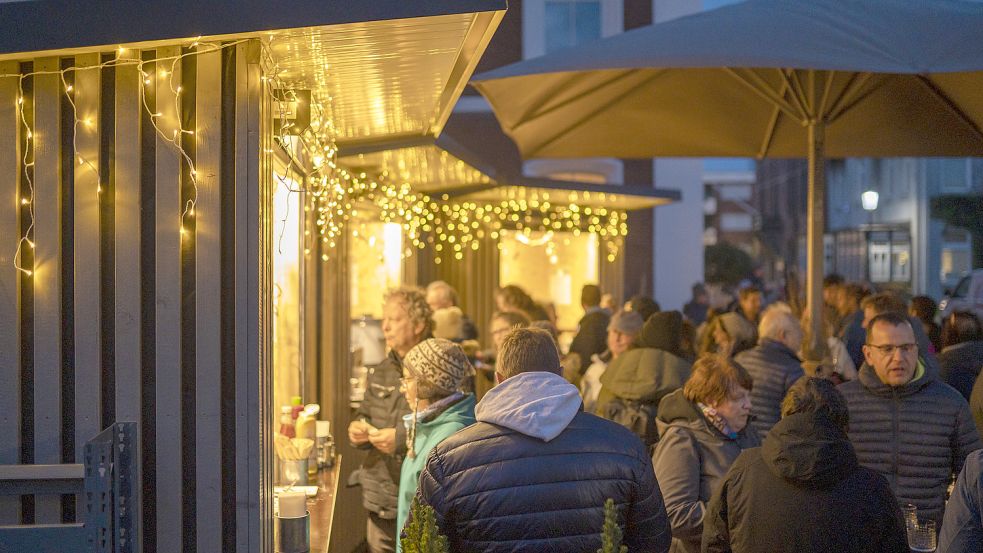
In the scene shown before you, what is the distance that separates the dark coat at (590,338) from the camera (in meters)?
8.48

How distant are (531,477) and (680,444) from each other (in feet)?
3.75

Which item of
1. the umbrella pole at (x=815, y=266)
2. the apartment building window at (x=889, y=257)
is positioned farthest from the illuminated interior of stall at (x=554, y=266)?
the apartment building window at (x=889, y=257)

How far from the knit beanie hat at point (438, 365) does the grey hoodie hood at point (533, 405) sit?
0.95 meters

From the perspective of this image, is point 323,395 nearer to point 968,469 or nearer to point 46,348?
point 46,348

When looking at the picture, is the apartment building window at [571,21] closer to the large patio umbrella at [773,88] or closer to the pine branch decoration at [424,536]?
the large patio umbrella at [773,88]

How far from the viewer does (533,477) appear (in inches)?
123

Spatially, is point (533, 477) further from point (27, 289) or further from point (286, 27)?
point (27, 289)

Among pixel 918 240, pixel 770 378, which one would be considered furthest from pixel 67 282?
pixel 918 240

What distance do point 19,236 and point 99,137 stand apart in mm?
423

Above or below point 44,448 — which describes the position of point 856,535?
below

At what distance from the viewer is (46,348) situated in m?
3.45

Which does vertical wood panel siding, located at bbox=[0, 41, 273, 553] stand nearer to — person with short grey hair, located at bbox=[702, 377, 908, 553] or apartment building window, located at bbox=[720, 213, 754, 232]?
person with short grey hair, located at bbox=[702, 377, 908, 553]

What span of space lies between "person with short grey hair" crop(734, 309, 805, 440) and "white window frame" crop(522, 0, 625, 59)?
10.5 metres

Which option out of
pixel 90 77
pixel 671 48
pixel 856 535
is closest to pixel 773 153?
pixel 671 48
